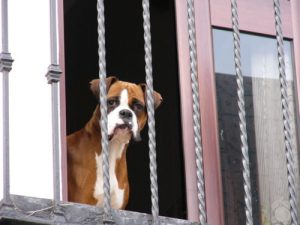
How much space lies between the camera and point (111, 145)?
6.69 meters

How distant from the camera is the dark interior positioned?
7172 mm

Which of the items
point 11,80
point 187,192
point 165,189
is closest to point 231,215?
point 187,192

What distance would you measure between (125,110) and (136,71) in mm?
1239

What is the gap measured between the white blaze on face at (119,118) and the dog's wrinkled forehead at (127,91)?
0.5 inches

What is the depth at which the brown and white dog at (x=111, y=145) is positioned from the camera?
657cm

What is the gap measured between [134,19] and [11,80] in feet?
5.63

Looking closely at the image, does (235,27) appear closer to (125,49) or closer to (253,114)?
(253,114)

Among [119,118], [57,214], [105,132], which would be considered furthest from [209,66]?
[57,214]

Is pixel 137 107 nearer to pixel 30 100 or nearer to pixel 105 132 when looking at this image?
pixel 30 100

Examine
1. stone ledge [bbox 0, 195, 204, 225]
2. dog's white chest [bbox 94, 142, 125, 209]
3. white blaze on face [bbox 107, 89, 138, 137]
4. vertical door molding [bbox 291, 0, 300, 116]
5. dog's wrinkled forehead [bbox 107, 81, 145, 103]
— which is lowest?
stone ledge [bbox 0, 195, 204, 225]

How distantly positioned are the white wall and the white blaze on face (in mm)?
456

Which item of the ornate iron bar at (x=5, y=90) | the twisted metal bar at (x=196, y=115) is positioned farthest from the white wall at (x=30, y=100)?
the twisted metal bar at (x=196, y=115)

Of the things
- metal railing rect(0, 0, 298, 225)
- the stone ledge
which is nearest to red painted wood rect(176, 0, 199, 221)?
metal railing rect(0, 0, 298, 225)

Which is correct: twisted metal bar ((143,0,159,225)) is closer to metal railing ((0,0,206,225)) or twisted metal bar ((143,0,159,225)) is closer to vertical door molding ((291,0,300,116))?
metal railing ((0,0,206,225))
